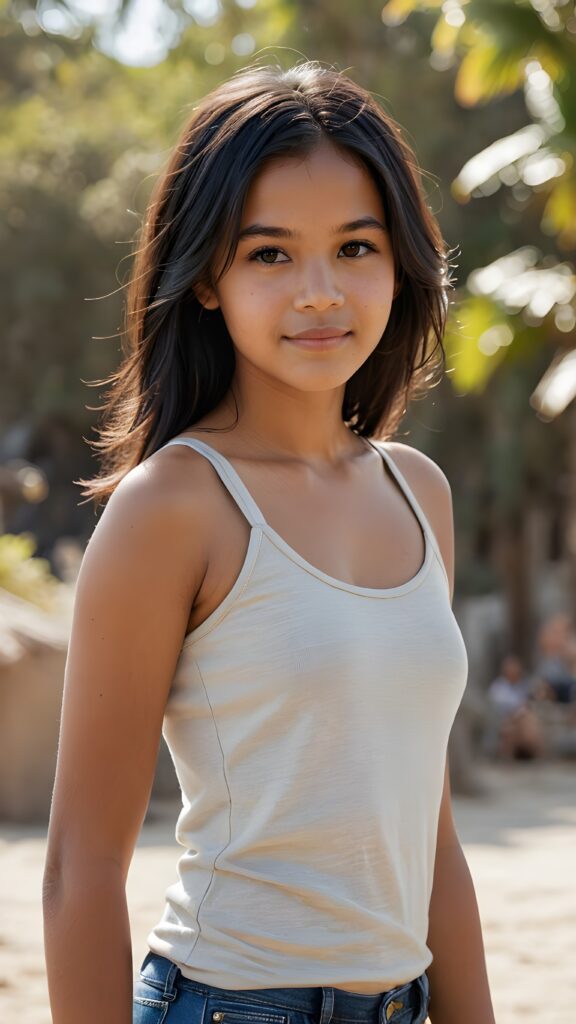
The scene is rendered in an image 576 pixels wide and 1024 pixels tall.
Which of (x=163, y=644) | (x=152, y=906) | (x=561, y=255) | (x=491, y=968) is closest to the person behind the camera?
(x=163, y=644)

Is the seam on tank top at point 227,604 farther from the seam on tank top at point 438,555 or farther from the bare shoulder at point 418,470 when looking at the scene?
the bare shoulder at point 418,470

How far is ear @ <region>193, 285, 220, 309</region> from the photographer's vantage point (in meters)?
1.64

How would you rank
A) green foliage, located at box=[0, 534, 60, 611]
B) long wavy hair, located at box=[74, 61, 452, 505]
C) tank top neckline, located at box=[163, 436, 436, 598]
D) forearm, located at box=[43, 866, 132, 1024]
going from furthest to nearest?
green foliage, located at box=[0, 534, 60, 611] → long wavy hair, located at box=[74, 61, 452, 505] → tank top neckline, located at box=[163, 436, 436, 598] → forearm, located at box=[43, 866, 132, 1024]

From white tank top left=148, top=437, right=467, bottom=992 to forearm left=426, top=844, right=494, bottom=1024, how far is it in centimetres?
21

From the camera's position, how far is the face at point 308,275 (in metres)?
1.55

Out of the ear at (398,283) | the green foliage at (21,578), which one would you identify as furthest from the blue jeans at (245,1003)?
the green foliage at (21,578)

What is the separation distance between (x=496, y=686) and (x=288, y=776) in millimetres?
11096

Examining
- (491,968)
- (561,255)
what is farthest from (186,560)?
(561,255)

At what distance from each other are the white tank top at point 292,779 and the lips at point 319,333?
0.20 m

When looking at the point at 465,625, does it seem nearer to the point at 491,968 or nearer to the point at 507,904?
the point at 507,904

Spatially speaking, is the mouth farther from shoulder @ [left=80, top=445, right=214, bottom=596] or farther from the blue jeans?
the blue jeans

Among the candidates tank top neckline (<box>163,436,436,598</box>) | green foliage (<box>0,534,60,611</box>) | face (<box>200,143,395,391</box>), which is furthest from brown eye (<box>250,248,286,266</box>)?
green foliage (<box>0,534,60,611</box>)

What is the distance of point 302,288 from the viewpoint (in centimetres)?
154

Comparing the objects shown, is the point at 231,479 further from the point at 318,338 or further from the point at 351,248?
the point at 351,248
